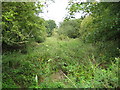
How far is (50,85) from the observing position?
9.46 ft

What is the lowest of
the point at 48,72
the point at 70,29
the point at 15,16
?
the point at 48,72

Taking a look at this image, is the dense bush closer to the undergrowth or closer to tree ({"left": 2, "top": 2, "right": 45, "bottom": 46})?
tree ({"left": 2, "top": 2, "right": 45, "bottom": 46})

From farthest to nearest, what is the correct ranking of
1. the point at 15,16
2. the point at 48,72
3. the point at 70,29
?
the point at 70,29 → the point at 15,16 → the point at 48,72

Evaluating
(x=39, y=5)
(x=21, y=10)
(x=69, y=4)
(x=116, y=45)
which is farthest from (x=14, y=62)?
(x=116, y=45)

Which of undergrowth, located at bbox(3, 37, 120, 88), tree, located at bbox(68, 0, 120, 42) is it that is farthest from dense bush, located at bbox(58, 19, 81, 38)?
tree, located at bbox(68, 0, 120, 42)

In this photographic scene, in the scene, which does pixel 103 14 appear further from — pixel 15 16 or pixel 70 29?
pixel 70 29

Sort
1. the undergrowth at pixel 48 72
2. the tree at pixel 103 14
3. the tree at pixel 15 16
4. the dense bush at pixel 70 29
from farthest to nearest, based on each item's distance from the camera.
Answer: the dense bush at pixel 70 29, the tree at pixel 103 14, the tree at pixel 15 16, the undergrowth at pixel 48 72

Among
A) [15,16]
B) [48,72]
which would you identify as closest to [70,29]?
[15,16]

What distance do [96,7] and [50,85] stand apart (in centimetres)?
286

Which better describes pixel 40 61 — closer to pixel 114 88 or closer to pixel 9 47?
pixel 9 47

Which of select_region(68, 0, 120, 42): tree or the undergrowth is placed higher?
select_region(68, 0, 120, 42): tree

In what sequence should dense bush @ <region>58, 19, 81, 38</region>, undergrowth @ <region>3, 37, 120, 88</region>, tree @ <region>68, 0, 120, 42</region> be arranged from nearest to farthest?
1. undergrowth @ <region>3, 37, 120, 88</region>
2. tree @ <region>68, 0, 120, 42</region>
3. dense bush @ <region>58, 19, 81, 38</region>

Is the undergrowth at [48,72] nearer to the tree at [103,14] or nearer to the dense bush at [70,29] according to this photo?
the tree at [103,14]

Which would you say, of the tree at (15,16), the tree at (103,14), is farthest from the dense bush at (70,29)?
the tree at (103,14)
